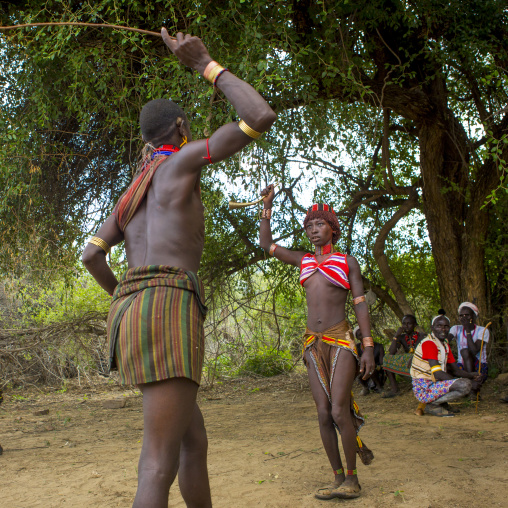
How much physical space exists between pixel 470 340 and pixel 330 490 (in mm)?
4282

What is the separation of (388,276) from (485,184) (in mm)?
1837

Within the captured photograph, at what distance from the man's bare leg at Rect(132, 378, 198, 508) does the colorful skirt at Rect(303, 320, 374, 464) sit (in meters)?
1.83

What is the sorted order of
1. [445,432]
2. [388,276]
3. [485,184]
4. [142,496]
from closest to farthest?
[142,496] < [445,432] < [485,184] < [388,276]

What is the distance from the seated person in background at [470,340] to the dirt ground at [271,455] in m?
0.46

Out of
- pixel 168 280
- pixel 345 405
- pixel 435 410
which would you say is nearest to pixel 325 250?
pixel 345 405

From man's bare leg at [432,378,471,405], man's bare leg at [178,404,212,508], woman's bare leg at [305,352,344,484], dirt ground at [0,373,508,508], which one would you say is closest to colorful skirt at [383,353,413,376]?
dirt ground at [0,373,508,508]

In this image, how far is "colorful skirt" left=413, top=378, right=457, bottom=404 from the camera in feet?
21.7

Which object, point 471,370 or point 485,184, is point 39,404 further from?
point 485,184

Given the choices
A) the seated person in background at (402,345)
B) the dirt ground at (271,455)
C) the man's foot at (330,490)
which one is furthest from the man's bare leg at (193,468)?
the seated person in background at (402,345)

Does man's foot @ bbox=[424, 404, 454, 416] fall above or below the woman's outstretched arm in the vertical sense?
below

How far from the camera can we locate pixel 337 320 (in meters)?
3.96

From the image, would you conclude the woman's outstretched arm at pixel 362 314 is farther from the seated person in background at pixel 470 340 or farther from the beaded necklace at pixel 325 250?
the seated person in background at pixel 470 340

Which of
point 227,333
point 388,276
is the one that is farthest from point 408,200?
point 227,333

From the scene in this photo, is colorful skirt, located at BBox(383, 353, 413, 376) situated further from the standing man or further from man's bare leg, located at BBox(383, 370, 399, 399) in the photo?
the standing man
